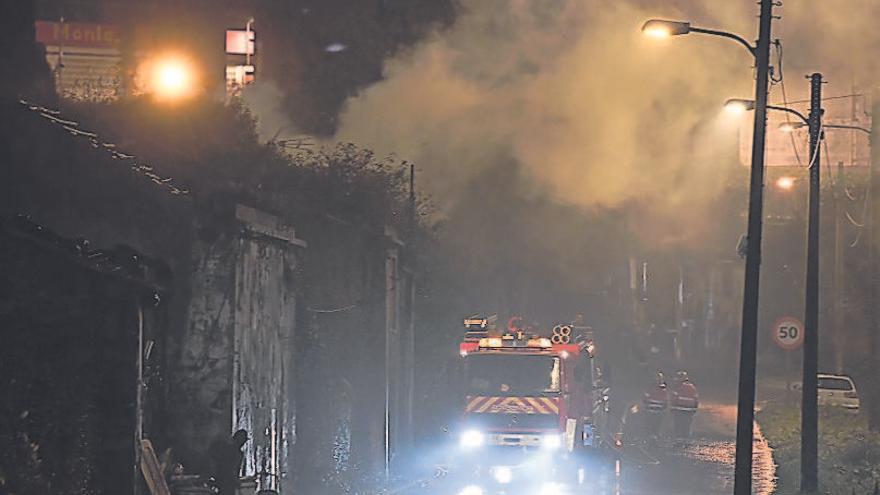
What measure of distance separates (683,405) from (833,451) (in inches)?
290

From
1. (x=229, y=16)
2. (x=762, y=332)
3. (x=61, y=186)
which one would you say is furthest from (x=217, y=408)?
(x=762, y=332)

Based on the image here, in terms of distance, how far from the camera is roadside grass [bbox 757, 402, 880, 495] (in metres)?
→ 21.4

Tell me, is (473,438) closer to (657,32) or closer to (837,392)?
(657,32)

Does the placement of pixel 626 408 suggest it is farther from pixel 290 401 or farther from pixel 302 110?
pixel 290 401

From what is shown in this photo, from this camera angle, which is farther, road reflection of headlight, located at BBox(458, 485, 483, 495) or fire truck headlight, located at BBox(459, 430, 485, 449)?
fire truck headlight, located at BBox(459, 430, 485, 449)

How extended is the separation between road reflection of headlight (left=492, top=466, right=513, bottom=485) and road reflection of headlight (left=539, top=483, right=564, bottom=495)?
0.59 m

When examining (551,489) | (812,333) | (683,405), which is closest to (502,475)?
(551,489)

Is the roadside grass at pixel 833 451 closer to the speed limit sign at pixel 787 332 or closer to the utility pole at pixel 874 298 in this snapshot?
the utility pole at pixel 874 298

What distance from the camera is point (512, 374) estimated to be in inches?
815

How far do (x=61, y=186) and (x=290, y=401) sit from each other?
5406 mm

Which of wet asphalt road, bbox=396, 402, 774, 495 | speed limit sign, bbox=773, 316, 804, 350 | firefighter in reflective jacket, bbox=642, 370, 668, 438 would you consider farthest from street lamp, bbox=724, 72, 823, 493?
firefighter in reflective jacket, bbox=642, 370, 668, 438

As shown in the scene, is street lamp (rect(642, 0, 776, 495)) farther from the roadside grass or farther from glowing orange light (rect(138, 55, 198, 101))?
glowing orange light (rect(138, 55, 198, 101))

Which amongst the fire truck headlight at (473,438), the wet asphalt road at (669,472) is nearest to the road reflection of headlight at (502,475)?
the wet asphalt road at (669,472)

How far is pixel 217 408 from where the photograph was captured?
53.2 feet
